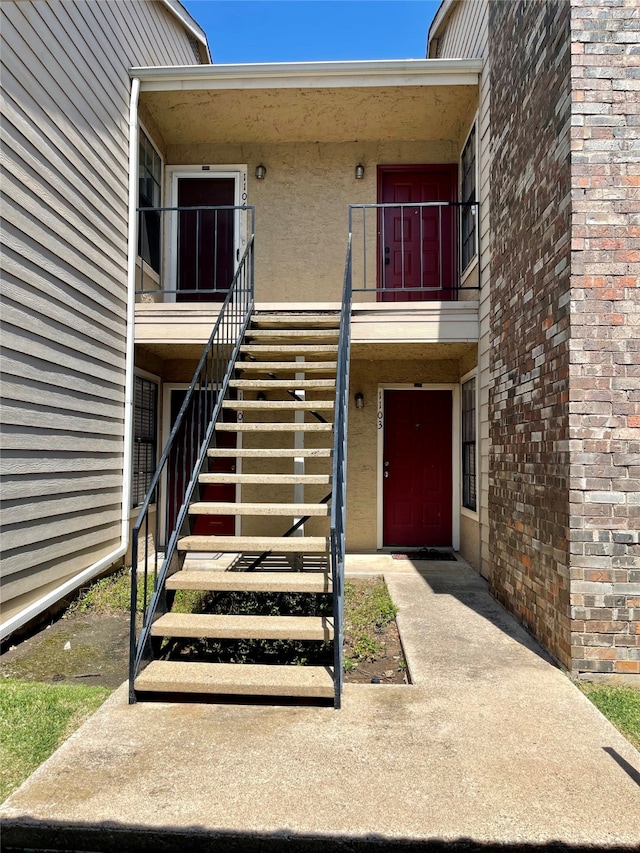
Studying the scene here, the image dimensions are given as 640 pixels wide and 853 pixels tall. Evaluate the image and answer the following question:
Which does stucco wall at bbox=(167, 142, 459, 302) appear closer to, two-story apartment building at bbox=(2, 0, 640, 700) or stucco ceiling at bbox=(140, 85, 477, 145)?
two-story apartment building at bbox=(2, 0, 640, 700)

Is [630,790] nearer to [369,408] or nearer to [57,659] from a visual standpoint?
[57,659]

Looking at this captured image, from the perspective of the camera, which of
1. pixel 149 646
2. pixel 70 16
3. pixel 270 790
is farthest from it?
pixel 70 16

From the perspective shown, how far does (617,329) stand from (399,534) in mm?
4469

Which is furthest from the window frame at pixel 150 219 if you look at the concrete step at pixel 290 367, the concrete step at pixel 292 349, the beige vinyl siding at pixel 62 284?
the concrete step at pixel 290 367

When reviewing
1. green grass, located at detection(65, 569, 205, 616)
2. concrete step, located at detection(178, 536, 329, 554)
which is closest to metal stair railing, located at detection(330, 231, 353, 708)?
concrete step, located at detection(178, 536, 329, 554)

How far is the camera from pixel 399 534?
732 cm

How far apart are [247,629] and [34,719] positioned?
3.85ft

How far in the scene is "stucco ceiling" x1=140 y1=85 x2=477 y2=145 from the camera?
650cm

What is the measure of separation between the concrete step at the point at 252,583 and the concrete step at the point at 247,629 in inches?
7.5

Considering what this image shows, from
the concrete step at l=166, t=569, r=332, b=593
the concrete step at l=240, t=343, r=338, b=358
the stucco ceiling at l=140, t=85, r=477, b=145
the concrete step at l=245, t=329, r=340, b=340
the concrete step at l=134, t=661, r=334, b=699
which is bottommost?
the concrete step at l=134, t=661, r=334, b=699

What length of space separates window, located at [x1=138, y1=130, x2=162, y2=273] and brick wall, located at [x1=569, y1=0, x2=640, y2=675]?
16.6ft

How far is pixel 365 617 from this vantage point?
4.52 metres

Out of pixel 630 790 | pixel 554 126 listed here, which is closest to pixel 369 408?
pixel 554 126

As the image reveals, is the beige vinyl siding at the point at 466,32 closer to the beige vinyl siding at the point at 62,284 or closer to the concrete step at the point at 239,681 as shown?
the beige vinyl siding at the point at 62,284
